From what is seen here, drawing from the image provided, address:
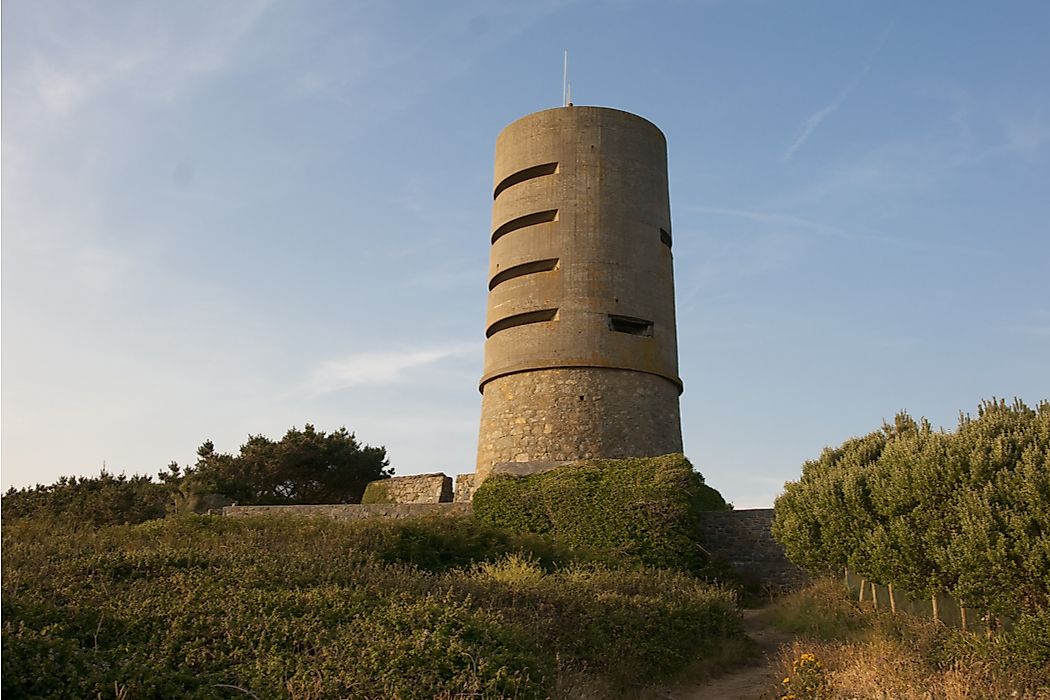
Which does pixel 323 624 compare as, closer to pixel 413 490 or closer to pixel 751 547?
pixel 751 547

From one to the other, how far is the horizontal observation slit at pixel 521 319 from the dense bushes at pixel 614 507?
4.53 metres

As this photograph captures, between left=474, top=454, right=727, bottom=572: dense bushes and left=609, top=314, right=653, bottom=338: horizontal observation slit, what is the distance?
4414mm

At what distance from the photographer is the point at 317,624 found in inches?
332

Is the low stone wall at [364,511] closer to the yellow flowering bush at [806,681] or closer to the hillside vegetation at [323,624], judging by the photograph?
the hillside vegetation at [323,624]

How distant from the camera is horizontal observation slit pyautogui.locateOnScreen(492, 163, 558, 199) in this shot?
902 inches

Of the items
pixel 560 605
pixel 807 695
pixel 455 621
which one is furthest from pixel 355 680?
pixel 807 695

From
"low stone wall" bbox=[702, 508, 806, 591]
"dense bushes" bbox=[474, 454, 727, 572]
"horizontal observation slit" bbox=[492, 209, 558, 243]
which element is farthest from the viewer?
"horizontal observation slit" bbox=[492, 209, 558, 243]

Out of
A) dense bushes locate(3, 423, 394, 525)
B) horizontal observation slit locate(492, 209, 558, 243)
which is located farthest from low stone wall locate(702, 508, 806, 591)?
dense bushes locate(3, 423, 394, 525)

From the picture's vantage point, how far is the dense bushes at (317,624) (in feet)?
23.7

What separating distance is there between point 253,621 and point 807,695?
6.05m

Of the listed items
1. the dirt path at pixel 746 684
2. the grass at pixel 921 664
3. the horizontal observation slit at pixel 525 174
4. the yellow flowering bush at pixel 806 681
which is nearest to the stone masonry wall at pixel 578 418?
the horizontal observation slit at pixel 525 174

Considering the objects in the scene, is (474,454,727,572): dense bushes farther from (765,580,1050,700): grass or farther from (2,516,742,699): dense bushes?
(765,580,1050,700): grass

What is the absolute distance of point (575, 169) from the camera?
22.6 metres

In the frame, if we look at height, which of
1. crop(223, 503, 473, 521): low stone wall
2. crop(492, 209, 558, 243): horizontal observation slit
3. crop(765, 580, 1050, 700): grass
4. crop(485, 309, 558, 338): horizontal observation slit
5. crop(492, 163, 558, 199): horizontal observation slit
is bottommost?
crop(765, 580, 1050, 700): grass
